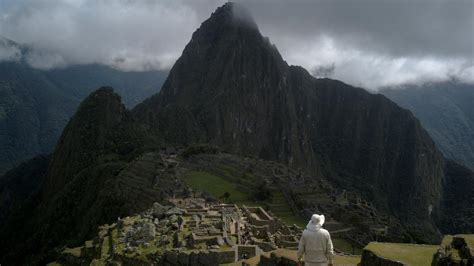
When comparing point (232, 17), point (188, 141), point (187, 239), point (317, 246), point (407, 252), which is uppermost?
point (232, 17)

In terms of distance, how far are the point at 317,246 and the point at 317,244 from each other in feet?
0.16

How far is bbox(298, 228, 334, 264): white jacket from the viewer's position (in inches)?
444

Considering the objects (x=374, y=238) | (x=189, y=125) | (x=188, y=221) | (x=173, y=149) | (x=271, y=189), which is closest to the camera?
(x=188, y=221)

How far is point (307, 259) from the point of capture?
11.6m

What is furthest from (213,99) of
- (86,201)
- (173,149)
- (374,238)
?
(374,238)

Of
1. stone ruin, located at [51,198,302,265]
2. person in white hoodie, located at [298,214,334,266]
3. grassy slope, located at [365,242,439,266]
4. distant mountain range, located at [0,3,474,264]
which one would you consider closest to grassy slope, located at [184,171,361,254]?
distant mountain range, located at [0,3,474,264]

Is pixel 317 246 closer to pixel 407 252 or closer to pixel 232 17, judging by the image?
pixel 407 252

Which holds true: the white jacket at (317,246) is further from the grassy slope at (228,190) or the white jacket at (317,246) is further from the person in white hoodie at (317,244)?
the grassy slope at (228,190)

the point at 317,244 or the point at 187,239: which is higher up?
A: the point at 317,244

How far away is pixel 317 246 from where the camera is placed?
11.4m

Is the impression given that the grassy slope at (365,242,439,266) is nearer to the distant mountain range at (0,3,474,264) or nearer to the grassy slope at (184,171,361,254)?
the distant mountain range at (0,3,474,264)

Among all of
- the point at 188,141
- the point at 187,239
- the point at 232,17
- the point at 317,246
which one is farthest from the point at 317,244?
the point at 232,17

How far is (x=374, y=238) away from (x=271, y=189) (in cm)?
1736

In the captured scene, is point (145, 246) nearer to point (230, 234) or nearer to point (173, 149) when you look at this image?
point (230, 234)
